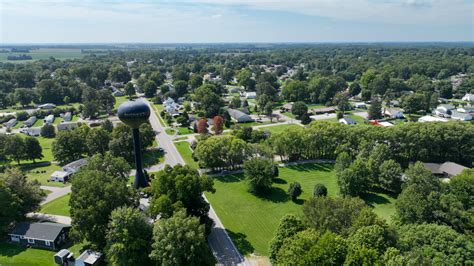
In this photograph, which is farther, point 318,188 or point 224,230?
point 318,188

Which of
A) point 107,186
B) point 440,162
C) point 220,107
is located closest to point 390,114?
point 440,162

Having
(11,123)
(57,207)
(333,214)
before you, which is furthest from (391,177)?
(11,123)

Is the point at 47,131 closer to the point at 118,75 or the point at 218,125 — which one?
the point at 218,125

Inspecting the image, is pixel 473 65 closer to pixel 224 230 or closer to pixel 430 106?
pixel 430 106

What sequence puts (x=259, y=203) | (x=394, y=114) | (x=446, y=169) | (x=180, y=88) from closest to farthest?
(x=259, y=203) → (x=446, y=169) → (x=394, y=114) → (x=180, y=88)

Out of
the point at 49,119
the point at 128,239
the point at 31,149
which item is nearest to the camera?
the point at 128,239

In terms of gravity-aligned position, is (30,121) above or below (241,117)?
below
